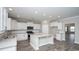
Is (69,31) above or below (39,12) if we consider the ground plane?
below

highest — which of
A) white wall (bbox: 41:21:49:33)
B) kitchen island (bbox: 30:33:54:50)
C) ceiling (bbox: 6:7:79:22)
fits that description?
ceiling (bbox: 6:7:79:22)

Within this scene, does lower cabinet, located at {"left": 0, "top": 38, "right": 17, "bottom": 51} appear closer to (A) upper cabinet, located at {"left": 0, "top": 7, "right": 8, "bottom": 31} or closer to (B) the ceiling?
(A) upper cabinet, located at {"left": 0, "top": 7, "right": 8, "bottom": 31}

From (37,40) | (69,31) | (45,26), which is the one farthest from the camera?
(37,40)

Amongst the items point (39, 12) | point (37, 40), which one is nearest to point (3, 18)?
point (39, 12)

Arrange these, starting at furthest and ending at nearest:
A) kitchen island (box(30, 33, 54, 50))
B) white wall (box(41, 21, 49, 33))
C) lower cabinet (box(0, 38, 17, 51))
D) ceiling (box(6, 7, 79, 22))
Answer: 1. kitchen island (box(30, 33, 54, 50))
2. white wall (box(41, 21, 49, 33))
3. ceiling (box(6, 7, 79, 22))
4. lower cabinet (box(0, 38, 17, 51))

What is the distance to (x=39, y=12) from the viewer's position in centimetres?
132

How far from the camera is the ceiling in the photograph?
1.26 metres

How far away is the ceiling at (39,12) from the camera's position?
1264 mm

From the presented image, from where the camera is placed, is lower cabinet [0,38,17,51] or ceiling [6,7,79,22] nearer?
lower cabinet [0,38,17,51]

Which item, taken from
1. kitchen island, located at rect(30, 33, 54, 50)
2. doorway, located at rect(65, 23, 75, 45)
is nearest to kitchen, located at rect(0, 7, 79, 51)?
kitchen island, located at rect(30, 33, 54, 50)

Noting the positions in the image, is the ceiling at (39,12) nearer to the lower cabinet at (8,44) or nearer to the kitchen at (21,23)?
the kitchen at (21,23)

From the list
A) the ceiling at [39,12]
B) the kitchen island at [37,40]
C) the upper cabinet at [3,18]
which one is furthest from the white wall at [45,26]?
the upper cabinet at [3,18]

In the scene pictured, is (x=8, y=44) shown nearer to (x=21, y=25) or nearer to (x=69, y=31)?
(x=21, y=25)
